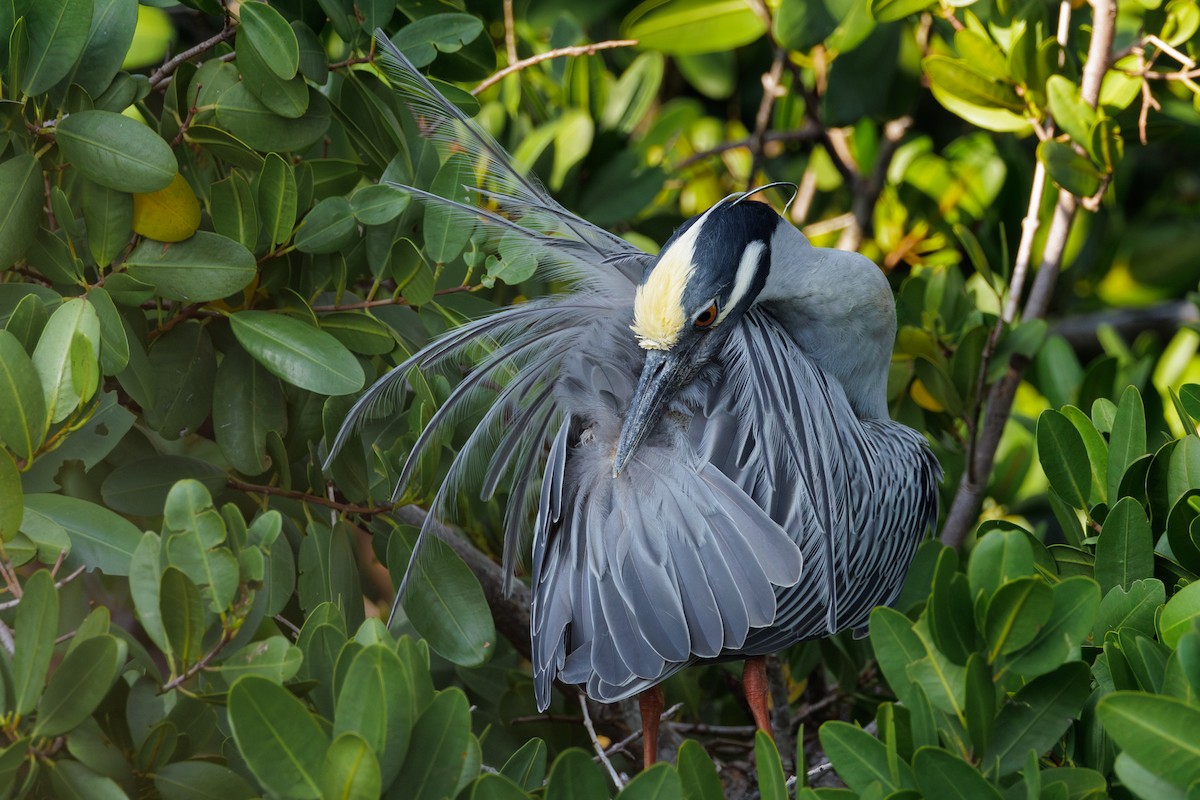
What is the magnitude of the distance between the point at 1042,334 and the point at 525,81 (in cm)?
174

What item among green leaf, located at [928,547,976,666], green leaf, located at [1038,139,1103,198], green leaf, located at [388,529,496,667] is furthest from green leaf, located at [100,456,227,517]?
green leaf, located at [1038,139,1103,198]

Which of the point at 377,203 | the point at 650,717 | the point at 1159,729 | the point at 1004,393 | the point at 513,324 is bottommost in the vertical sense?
the point at 650,717

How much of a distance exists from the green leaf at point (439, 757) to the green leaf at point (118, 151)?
3.21 ft

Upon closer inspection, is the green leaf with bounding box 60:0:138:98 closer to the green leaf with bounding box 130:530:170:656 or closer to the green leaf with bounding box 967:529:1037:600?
the green leaf with bounding box 130:530:170:656

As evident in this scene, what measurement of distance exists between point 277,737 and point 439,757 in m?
0.23

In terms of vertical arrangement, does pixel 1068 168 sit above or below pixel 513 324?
above

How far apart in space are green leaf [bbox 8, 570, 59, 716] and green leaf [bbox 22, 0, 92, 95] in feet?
2.90

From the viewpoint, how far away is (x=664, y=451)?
2230mm

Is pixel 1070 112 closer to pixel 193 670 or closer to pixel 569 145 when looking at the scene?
pixel 569 145

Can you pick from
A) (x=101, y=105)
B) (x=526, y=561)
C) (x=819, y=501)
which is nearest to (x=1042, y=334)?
(x=819, y=501)

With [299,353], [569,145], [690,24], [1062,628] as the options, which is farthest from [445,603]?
[690,24]

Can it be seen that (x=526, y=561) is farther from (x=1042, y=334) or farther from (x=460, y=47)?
(x=1042, y=334)

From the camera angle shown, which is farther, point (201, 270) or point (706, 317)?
point (706, 317)

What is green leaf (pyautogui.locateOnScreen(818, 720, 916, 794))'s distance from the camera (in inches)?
55.6
